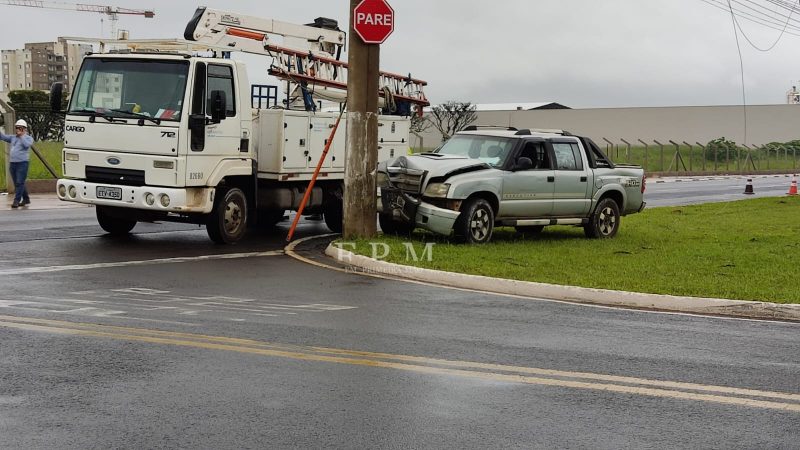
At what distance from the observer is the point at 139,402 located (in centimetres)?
668

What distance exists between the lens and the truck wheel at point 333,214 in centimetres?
1906

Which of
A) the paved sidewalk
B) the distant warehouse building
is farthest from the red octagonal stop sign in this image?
the distant warehouse building

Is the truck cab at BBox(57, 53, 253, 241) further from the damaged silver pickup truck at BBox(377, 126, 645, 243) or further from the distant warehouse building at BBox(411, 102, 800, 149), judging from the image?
the distant warehouse building at BBox(411, 102, 800, 149)

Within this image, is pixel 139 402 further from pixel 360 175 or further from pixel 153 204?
pixel 360 175

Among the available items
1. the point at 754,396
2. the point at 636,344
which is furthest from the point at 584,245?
the point at 754,396

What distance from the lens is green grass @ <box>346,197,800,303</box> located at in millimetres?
12859

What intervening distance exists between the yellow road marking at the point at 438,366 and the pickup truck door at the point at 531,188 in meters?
8.99

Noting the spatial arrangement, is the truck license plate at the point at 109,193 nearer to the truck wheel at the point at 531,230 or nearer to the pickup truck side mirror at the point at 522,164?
the pickup truck side mirror at the point at 522,164

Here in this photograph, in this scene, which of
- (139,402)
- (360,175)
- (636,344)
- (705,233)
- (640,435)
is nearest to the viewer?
(640,435)

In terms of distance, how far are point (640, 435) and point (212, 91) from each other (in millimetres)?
10783

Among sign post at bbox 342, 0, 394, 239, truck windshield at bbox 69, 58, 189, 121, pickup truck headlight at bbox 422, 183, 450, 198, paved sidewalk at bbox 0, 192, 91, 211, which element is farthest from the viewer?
paved sidewalk at bbox 0, 192, 91, 211

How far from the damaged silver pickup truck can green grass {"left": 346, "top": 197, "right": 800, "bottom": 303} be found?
0.38 m

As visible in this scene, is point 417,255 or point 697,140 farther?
point 697,140

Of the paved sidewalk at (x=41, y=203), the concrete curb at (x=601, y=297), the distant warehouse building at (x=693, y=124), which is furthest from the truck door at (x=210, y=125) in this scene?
the distant warehouse building at (x=693, y=124)
